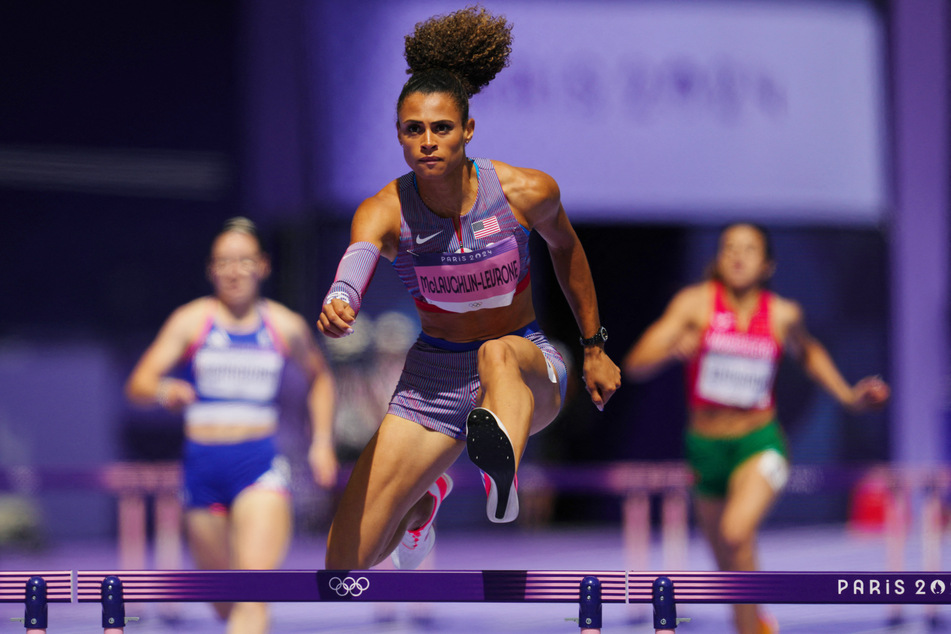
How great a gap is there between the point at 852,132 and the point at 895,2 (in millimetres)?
1642

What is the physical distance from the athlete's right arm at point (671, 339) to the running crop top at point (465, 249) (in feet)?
6.87

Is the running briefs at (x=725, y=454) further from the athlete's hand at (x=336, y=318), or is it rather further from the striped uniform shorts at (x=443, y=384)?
the athlete's hand at (x=336, y=318)

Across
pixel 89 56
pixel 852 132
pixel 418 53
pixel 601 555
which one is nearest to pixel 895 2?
pixel 852 132

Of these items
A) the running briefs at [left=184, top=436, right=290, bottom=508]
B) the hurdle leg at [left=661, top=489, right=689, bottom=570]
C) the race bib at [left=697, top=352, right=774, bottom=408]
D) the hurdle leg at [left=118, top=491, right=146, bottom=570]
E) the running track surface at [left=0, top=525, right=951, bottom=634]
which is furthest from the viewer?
the hurdle leg at [left=118, top=491, right=146, bottom=570]

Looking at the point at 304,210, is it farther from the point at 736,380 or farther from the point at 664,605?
the point at 664,605

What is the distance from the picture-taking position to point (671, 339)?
19.8 feet

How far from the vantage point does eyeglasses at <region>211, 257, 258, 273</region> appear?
557cm

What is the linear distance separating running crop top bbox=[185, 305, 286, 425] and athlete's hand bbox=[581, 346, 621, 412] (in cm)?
197

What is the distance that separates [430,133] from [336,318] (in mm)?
736

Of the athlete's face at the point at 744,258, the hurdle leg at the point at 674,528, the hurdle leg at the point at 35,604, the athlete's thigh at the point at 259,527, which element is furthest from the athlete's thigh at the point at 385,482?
the hurdle leg at the point at 674,528

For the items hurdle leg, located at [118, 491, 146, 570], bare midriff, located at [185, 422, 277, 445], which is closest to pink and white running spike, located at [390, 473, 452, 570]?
bare midriff, located at [185, 422, 277, 445]

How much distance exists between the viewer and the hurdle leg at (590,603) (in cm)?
362

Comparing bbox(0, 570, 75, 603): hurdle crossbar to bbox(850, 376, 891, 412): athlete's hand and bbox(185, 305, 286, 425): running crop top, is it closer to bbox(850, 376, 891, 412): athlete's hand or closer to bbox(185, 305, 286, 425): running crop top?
bbox(185, 305, 286, 425): running crop top

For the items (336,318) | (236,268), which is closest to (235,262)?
(236,268)
